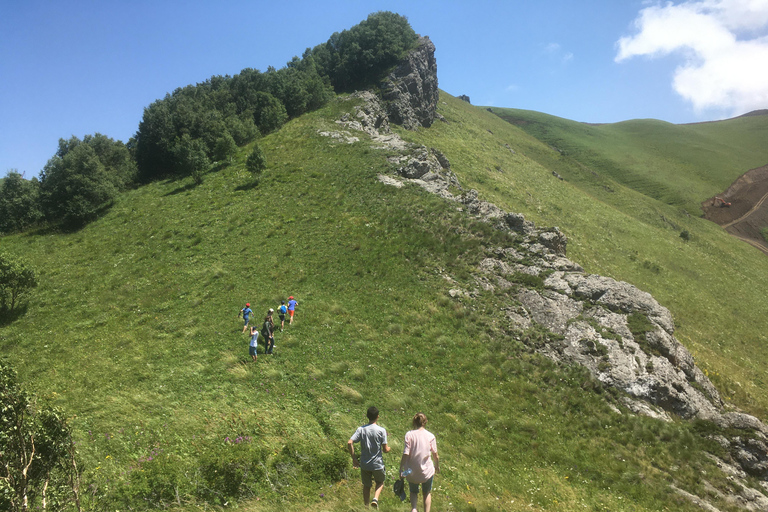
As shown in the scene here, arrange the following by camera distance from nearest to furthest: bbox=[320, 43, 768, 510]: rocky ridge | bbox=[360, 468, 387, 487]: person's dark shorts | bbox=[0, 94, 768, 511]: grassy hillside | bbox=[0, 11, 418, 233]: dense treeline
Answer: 1. bbox=[360, 468, 387, 487]: person's dark shorts
2. bbox=[0, 94, 768, 511]: grassy hillside
3. bbox=[320, 43, 768, 510]: rocky ridge
4. bbox=[0, 11, 418, 233]: dense treeline

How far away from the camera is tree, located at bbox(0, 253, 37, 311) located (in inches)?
1006

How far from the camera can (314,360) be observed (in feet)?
68.9

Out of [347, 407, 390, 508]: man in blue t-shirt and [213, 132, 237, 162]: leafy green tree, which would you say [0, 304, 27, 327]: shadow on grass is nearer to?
Answer: [213, 132, 237, 162]: leafy green tree

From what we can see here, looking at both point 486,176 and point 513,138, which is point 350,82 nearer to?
point 486,176

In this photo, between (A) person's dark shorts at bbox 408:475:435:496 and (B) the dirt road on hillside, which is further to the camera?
(B) the dirt road on hillside

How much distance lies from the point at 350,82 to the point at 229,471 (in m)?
76.7

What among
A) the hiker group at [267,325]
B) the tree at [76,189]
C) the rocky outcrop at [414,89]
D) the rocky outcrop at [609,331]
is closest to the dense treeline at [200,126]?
the tree at [76,189]

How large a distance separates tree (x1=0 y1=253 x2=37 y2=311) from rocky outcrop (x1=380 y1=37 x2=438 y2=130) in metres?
56.3

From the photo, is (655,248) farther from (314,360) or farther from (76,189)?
(76,189)

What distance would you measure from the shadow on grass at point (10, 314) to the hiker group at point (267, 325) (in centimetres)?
1680

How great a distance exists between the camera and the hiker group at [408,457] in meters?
9.25

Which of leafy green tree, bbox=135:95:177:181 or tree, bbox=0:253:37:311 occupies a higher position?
leafy green tree, bbox=135:95:177:181

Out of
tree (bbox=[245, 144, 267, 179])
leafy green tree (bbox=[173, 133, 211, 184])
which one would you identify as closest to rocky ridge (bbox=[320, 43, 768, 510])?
tree (bbox=[245, 144, 267, 179])

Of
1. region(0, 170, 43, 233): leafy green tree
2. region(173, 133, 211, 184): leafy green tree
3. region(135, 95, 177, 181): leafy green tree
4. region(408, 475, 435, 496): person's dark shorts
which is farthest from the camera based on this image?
region(135, 95, 177, 181): leafy green tree
